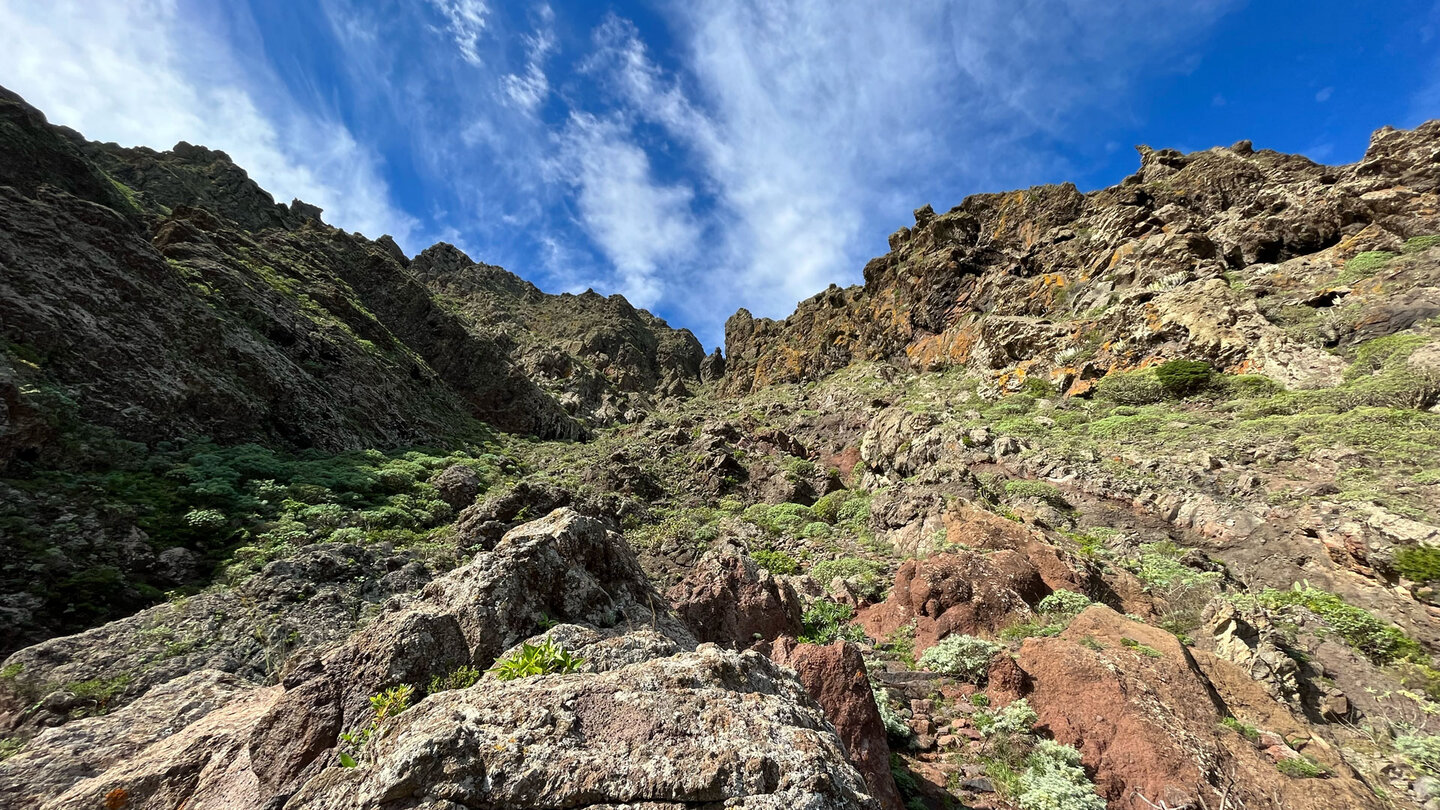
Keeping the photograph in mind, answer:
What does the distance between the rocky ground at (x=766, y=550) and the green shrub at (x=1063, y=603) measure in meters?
0.10

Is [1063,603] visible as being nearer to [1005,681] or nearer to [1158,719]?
[1005,681]

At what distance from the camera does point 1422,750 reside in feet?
20.5

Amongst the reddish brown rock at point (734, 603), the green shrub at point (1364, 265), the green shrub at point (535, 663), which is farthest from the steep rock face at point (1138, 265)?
the green shrub at point (535, 663)

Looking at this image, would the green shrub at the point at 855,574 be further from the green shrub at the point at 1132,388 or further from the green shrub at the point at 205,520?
the green shrub at the point at 205,520

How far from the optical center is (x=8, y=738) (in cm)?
592

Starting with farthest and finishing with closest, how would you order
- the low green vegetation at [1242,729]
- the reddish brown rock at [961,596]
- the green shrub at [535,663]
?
1. the reddish brown rock at [961,596]
2. the low green vegetation at [1242,729]
3. the green shrub at [535,663]

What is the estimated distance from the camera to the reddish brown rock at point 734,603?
9.30 metres

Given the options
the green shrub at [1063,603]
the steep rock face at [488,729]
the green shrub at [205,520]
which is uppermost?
the green shrub at [205,520]

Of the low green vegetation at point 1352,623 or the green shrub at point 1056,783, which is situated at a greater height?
the low green vegetation at point 1352,623

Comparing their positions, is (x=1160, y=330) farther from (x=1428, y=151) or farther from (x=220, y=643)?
(x=220, y=643)

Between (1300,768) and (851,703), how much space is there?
17.9ft

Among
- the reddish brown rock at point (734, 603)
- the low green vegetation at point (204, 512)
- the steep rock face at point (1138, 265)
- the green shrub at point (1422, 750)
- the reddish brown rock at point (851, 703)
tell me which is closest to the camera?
the reddish brown rock at point (851, 703)

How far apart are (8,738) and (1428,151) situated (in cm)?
4725

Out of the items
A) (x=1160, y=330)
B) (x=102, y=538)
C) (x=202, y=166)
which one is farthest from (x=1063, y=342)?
(x=202, y=166)
